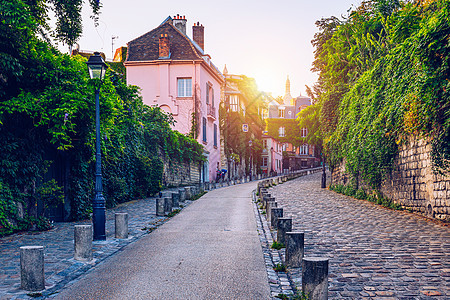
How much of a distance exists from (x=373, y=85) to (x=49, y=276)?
13.8m

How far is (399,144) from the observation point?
45.1 ft

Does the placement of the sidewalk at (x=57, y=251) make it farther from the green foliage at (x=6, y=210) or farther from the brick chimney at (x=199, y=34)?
the brick chimney at (x=199, y=34)

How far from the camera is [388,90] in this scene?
47.3 ft

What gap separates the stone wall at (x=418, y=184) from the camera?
10.8 m

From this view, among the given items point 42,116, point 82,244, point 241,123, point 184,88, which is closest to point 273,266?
point 82,244

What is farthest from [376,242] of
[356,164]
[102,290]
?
[356,164]

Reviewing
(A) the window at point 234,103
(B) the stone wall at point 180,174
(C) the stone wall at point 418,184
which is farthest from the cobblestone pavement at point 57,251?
(A) the window at point 234,103

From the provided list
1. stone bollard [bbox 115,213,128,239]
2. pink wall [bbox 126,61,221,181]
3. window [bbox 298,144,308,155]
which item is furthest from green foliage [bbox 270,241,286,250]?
window [bbox 298,144,308,155]

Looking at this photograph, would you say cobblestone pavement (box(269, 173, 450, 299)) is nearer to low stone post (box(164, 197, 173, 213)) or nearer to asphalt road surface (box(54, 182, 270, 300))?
asphalt road surface (box(54, 182, 270, 300))

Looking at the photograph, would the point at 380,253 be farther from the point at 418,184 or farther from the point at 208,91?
the point at 208,91

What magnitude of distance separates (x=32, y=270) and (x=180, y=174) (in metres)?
22.2

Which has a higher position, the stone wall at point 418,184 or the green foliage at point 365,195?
the stone wall at point 418,184

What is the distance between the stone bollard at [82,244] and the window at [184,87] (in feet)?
86.3

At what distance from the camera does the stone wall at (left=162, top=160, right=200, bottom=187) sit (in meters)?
24.9
